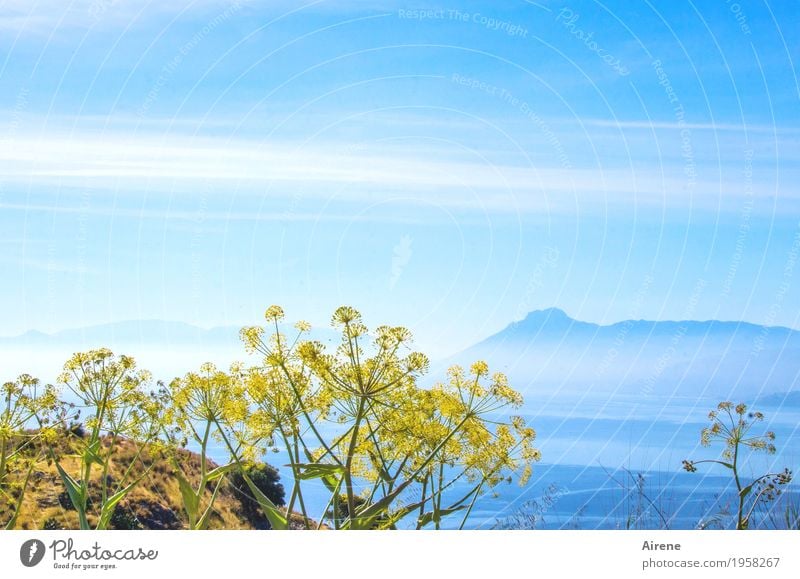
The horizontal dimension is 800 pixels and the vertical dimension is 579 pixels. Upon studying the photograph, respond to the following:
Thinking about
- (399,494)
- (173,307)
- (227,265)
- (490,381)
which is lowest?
(399,494)

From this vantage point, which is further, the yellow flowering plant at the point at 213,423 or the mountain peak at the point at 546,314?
the mountain peak at the point at 546,314

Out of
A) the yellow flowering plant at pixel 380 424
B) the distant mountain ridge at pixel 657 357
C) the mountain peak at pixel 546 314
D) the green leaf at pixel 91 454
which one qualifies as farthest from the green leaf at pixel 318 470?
the mountain peak at pixel 546 314

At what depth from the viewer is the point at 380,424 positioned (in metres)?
3.82

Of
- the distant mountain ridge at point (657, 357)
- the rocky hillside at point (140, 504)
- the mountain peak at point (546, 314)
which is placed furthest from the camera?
the mountain peak at point (546, 314)

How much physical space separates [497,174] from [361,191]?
2.68ft

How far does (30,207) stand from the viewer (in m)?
5.07

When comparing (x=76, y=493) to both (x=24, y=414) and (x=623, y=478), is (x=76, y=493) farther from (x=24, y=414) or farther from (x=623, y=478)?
(x=623, y=478)

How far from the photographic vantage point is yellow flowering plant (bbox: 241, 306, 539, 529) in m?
3.63

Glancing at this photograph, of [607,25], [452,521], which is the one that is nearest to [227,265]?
[452,521]

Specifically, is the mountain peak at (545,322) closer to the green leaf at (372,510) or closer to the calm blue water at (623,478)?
the calm blue water at (623,478)

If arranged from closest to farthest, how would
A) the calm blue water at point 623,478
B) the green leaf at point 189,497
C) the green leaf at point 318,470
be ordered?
the green leaf at point 318,470 < the green leaf at point 189,497 < the calm blue water at point 623,478

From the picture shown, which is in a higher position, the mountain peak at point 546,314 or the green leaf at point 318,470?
the mountain peak at point 546,314

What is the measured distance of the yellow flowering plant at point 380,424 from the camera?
3635 mm
